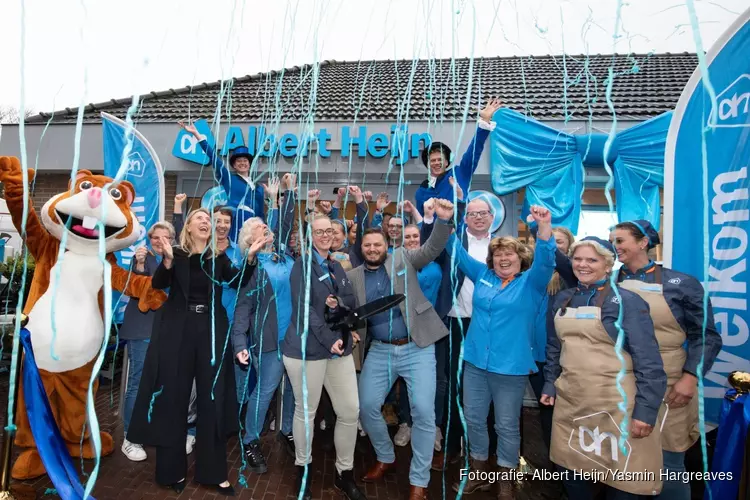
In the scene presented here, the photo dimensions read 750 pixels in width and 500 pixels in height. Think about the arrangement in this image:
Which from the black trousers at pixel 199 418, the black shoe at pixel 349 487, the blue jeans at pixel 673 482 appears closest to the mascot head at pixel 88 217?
the black trousers at pixel 199 418

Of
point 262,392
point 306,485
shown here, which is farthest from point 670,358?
point 262,392

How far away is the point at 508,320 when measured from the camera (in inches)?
94.7

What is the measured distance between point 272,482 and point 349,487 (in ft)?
1.93

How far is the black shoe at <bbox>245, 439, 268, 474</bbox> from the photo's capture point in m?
2.75

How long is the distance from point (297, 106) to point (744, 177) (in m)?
6.21

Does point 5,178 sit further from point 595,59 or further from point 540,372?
point 595,59

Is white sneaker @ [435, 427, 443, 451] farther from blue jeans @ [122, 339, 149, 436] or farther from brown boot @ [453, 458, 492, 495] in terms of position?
blue jeans @ [122, 339, 149, 436]

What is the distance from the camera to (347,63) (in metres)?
10.4

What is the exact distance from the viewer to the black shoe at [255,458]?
2.75m

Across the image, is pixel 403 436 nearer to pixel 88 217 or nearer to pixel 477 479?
pixel 477 479

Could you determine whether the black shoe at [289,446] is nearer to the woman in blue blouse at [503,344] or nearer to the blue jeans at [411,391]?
the blue jeans at [411,391]

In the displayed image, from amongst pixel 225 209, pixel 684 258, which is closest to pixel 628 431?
pixel 684 258

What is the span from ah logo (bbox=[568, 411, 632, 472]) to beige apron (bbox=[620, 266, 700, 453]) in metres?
0.39

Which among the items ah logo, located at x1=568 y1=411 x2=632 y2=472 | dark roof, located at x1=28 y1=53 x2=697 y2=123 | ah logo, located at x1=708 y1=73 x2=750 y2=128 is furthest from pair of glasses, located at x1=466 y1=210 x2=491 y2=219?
dark roof, located at x1=28 y1=53 x2=697 y2=123
